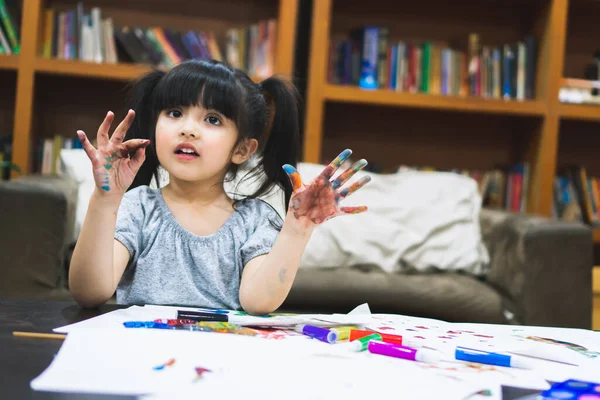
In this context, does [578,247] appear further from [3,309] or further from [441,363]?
[3,309]

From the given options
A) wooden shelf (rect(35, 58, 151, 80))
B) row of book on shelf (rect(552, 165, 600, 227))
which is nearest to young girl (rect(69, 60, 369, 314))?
wooden shelf (rect(35, 58, 151, 80))

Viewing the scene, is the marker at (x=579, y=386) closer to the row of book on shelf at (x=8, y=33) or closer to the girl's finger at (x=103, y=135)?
the girl's finger at (x=103, y=135)

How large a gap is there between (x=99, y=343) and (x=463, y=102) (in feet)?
8.47

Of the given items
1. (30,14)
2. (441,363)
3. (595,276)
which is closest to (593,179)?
(595,276)

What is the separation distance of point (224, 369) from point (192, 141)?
55 cm

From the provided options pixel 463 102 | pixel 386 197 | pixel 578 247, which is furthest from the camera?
pixel 463 102

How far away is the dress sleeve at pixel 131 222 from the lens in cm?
106

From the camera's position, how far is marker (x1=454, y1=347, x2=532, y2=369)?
67 centimetres

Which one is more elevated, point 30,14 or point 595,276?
point 30,14

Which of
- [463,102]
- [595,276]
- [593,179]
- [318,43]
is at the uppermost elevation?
[318,43]

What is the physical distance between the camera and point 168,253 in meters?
1.11

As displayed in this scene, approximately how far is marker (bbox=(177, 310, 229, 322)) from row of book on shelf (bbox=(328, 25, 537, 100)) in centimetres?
240

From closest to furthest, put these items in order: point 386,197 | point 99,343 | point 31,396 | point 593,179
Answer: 1. point 31,396
2. point 99,343
3. point 386,197
4. point 593,179

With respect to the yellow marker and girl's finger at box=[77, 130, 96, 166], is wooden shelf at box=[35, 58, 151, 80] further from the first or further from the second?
the yellow marker
